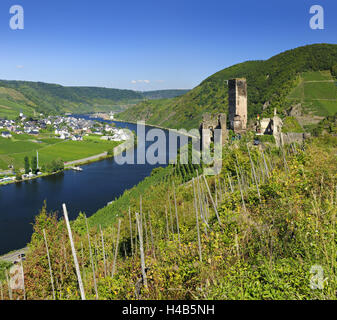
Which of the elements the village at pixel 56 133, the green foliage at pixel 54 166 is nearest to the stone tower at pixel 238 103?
the village at pixel 56 133

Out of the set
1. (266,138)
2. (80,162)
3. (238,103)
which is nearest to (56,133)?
(80,162)

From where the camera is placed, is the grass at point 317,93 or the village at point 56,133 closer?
the grass at point 317,93

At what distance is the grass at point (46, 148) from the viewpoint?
47.0m

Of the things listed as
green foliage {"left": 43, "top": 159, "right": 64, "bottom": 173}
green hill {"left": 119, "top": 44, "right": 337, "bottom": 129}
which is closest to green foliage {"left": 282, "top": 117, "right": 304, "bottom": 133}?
green hill {"left": 119, "top": 44, "right": 337, "bottom": 129}

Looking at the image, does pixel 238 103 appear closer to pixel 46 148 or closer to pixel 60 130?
pixel 46 148

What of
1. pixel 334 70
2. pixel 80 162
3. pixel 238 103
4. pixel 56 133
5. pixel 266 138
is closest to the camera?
pixel 238 103

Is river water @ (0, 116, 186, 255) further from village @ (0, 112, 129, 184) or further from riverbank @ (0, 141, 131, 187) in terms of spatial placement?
village @ (0, 112, 129, 184)

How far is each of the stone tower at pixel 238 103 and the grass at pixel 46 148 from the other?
33125 millimetres

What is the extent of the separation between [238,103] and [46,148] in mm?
45169

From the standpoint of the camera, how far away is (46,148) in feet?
184

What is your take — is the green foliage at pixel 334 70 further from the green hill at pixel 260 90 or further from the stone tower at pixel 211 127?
the stone tower at pixel 211 127

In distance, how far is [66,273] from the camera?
314 inches
